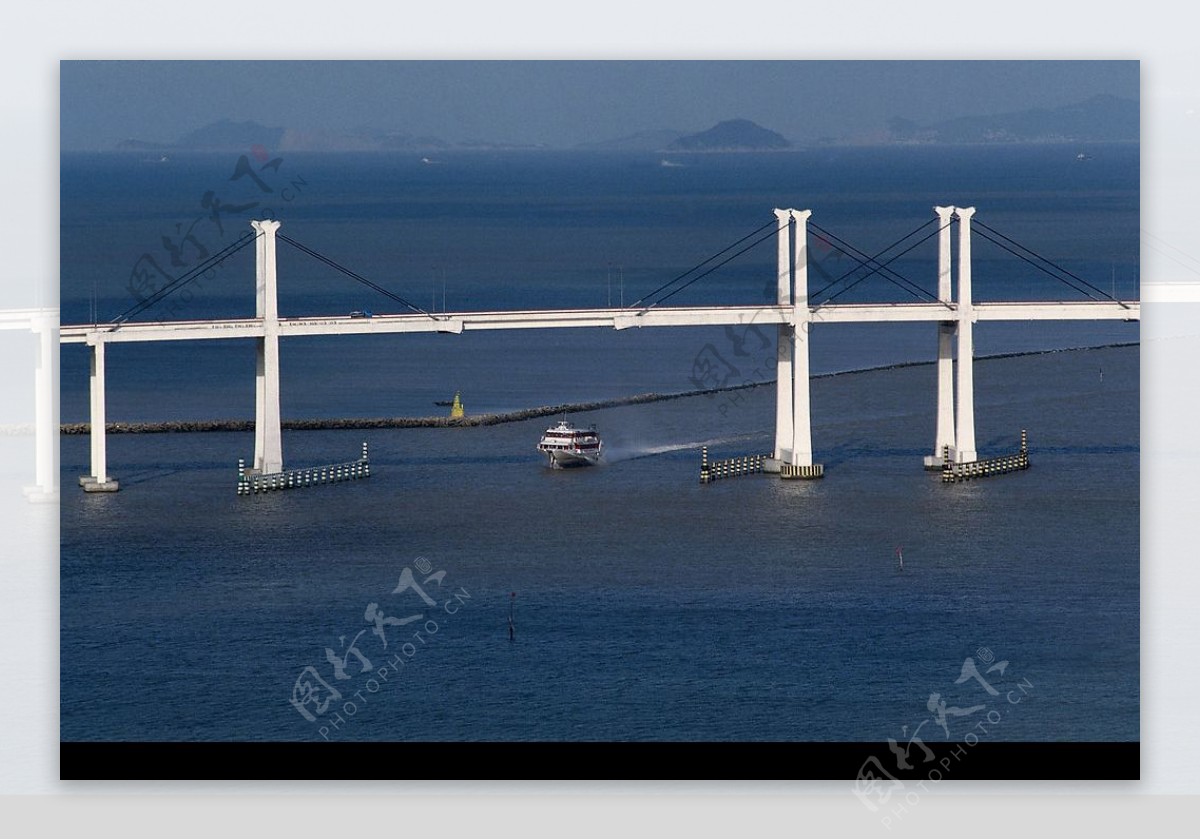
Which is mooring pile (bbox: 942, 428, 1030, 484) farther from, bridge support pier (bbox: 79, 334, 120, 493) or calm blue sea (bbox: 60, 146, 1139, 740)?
bridge support pier (bbox: 79, 334, 120, 493)

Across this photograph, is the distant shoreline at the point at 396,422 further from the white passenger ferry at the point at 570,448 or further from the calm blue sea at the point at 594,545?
the white passenger ferry at the point at 570,448

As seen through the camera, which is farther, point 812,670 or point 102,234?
point 102,234

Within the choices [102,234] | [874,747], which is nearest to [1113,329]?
[102,234]

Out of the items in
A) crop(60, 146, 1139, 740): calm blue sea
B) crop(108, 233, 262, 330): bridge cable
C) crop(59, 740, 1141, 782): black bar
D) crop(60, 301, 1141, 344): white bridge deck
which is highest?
crop(108, 233, 262, 330): bridge cable

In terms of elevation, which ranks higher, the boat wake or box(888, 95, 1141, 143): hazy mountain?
box(888, 95, 1141, 143): hazy mountain

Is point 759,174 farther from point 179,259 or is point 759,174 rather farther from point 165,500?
point 165,500

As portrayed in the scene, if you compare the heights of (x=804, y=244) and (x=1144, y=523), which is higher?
(x=804, y=244)

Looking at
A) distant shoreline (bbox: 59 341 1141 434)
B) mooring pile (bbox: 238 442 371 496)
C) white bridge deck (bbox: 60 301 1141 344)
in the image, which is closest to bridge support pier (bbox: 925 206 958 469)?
white bridge deck (bbox: 60 301 1141 344)
